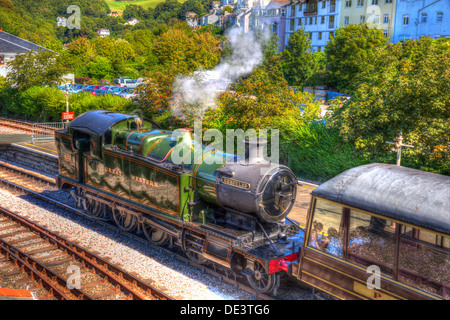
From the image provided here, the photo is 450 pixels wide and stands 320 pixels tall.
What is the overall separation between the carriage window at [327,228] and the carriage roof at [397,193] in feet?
0.69

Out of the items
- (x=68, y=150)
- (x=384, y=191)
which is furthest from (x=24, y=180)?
(x=384, y=191)

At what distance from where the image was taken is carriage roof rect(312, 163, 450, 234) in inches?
228

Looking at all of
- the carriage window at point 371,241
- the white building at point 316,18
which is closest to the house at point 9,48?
the white building at point 316,18

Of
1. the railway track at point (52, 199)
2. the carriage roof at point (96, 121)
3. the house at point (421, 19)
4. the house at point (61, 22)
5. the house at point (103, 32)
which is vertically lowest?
the railway track at point (52, 199)

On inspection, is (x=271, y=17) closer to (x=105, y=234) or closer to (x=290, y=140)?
(x=290, y=140)

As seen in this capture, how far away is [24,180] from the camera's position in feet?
63.5

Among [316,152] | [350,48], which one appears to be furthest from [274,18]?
[316,152]

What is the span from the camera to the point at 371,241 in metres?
6.78

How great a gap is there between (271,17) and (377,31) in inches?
1093

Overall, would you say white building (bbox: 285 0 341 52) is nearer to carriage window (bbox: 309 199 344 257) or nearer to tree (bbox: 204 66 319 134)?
tree (bbox: 204 66 319 134)

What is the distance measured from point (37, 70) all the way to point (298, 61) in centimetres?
2530

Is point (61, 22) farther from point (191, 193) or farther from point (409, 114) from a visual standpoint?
point (191, 193)

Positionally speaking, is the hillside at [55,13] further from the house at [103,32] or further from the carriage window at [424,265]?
the carriage window at [424,265]

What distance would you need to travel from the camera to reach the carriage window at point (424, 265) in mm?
6023
